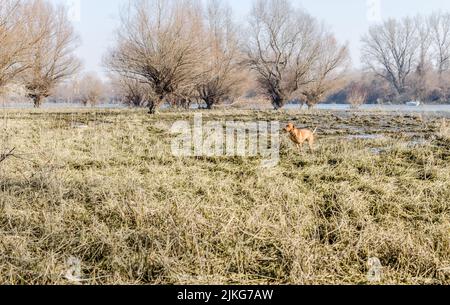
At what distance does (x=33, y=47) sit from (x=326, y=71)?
22127mm

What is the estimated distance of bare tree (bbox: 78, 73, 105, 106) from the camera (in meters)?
36.2

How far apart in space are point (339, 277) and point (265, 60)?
28.5 m

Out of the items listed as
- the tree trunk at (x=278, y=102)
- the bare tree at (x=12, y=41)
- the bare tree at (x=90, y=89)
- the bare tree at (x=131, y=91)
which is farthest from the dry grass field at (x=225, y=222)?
the bare tree at (x=90, y=89)

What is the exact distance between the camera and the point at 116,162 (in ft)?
20.8

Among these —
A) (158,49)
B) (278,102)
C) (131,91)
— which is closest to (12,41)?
(158,49)

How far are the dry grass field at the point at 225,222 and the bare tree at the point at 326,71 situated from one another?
25853 millimetres

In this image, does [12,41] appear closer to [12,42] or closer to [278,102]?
[12,42]

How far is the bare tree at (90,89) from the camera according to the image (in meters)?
36.2

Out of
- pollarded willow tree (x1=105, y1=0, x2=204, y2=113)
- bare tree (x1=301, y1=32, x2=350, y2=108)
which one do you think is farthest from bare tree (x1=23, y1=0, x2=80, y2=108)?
bare tree (x1=301, y1=32, x2=350, y2=108)

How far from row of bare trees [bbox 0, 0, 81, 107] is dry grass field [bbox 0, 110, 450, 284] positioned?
10257 millimetres

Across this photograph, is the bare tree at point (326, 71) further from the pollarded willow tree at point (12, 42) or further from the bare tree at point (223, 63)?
the pollarded willow tree at point (12, 42)

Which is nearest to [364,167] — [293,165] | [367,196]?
[293,165]

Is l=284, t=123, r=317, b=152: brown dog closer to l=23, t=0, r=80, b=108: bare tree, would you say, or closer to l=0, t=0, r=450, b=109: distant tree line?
l=0, t=0, r=450, b=109: distant tree line

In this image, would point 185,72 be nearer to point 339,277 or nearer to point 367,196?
point 367,196
